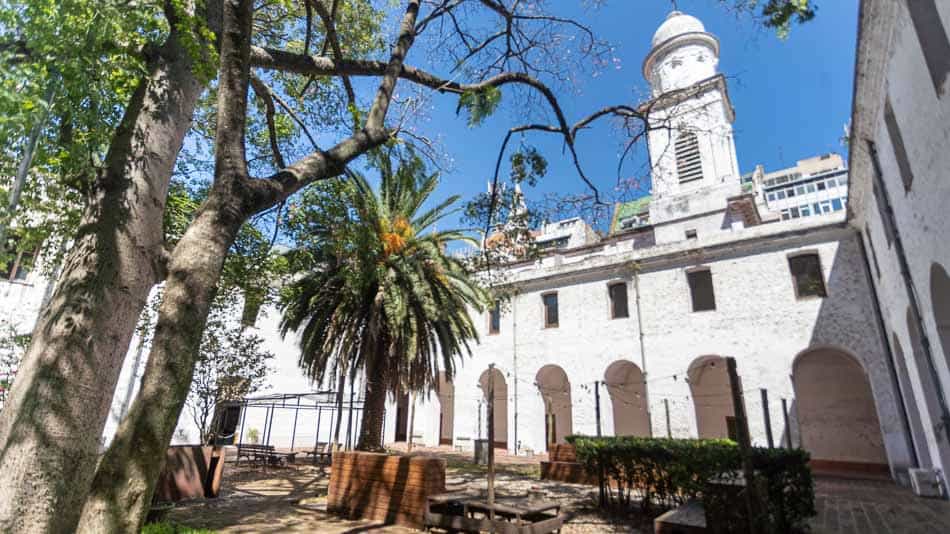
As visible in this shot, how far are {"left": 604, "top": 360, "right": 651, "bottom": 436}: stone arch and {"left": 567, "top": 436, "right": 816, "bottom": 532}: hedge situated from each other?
34.2 ft

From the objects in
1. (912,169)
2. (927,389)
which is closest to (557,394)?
(927,389)

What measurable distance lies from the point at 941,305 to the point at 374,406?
1118 centimetres

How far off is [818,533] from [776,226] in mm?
13477

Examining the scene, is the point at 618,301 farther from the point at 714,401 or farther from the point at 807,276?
the point at 807,276

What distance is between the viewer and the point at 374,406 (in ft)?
38.2

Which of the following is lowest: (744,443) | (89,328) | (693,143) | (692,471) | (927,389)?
(692,471)

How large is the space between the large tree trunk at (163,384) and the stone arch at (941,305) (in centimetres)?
992

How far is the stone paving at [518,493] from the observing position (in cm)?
764

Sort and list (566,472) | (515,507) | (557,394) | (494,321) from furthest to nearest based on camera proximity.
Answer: (494,321), (557,394), (566,472), (515,507)

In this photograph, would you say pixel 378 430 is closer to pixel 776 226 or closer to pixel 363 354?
pixel 363 354

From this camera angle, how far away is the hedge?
695cm

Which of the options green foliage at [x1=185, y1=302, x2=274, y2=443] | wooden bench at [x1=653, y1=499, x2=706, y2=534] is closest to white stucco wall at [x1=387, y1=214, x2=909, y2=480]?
wooden bench at [x1=653, y1=499, x2=706, y2=534]

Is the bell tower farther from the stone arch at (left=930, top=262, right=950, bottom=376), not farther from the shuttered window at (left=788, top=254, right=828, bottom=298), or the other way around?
the stone arch at (left=930, top=262, right=950, bottom=376)

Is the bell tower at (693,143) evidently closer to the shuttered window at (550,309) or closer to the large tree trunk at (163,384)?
the shuttered window at (550,309)
